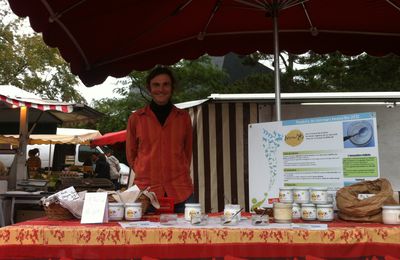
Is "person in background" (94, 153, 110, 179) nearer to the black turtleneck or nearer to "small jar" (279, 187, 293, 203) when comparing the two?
the black turtleneck

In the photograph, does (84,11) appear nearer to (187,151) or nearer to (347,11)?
(187,151)

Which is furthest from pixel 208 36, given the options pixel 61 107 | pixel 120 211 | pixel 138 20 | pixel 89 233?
pixel 61 107

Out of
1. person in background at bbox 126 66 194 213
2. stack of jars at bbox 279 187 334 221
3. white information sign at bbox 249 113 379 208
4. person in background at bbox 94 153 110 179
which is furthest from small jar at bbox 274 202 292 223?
person in background at bbox 94 153 110 179

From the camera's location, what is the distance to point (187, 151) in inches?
132

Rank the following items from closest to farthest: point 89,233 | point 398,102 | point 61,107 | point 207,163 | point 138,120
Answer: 1. point 89,233
2. point 138,120
3. point 398,102
4. point 207,163
5. point 61,107

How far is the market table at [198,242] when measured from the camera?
2.16m

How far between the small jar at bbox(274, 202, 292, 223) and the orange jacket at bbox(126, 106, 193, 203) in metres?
0.91

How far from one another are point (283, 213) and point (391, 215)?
532 millimetres

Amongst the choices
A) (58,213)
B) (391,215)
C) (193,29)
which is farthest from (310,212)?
(193,29)

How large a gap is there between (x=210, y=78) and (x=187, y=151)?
11.3 meters

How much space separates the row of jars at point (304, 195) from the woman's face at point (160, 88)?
3.43ft

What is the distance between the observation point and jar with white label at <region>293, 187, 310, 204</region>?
2539 mm

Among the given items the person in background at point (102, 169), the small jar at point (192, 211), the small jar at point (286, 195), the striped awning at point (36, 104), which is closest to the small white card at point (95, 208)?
the small jar at point (192, 211)

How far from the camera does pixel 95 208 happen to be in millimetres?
2439
